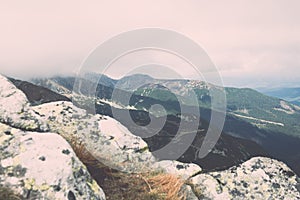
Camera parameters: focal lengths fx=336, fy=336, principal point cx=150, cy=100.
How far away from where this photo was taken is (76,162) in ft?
19.7

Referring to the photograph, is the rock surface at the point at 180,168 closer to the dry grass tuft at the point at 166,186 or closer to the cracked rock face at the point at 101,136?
the cracked rock face at the point at 101,136

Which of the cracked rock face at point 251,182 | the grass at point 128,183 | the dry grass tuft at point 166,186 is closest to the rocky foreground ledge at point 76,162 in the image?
the cracked rock face at point 251,182

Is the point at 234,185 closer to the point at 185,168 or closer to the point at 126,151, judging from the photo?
the point at 185,168

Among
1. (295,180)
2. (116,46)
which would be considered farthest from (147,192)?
(116,46)

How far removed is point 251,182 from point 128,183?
4.69m

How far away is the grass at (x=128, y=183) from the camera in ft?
23.0

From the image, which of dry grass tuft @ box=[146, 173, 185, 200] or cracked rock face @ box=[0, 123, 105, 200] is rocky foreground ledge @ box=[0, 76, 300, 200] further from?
dry grass tuft @ box=[146, 173, 185, 200]

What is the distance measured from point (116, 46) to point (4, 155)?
8585 millimetres

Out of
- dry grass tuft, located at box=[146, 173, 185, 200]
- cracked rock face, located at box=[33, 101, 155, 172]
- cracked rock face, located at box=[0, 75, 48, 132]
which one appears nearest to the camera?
cracked rock face, located at box=[0, 75, 48, 132]

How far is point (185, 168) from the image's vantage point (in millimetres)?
10398

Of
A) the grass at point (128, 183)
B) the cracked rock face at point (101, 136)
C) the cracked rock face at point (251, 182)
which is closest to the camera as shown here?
the grass at point (128, 183)

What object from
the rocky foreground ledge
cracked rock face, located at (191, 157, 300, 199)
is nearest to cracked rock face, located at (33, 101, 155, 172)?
the rocky foreground ledge

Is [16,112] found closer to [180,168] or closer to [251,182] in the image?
[180,168]

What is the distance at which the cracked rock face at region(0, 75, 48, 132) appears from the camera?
270 inches
